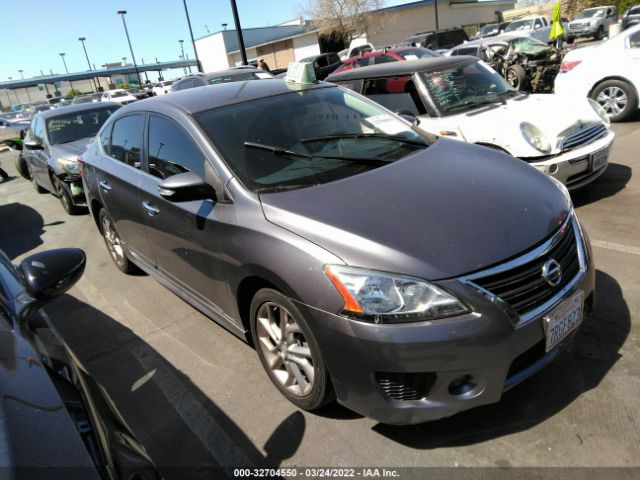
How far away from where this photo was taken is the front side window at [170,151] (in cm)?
301

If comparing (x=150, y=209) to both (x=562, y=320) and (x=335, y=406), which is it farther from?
(x=562, y=320)

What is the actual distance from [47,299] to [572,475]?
231 cm

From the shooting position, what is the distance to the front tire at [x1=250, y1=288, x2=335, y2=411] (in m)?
2.35

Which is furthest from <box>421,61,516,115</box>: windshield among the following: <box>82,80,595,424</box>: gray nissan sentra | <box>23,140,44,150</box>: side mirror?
<box>23,140,44,150</box>: side mirror

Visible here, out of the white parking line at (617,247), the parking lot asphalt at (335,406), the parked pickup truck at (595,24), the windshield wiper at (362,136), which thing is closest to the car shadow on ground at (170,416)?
the parking lot asphalt at (335,406)

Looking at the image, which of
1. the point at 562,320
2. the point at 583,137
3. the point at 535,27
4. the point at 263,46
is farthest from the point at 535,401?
the point at 263,46

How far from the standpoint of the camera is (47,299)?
1912mm

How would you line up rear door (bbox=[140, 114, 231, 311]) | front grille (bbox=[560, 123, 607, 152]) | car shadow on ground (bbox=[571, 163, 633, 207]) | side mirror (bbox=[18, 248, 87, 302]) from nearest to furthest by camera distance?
side mirror (bbox=[18, 248, 87, 302])
rear door (bbox=[140, 114, 231, 311])
front grille (bbox=[560, 123, 607, 152])
car shadow on ground (bbox=[571, 163, 633, 207])

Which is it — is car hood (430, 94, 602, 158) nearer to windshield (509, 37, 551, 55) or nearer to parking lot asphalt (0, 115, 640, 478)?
parking lot asphalt (0, 115, 640, 478)

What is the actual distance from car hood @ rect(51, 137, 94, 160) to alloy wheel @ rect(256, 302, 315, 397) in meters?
5.92

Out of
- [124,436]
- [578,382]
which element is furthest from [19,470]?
[578,382]

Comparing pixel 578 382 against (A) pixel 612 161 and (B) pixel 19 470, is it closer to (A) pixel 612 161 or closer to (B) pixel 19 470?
(B) pixel 19 470

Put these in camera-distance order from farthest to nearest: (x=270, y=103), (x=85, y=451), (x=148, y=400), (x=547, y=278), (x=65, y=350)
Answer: (x=270, y=103)
(x=148, y=400)
(x=547, y=278)
(x=65, y=350)
(x=85, y=451)

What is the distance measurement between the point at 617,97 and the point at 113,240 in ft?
26.8
